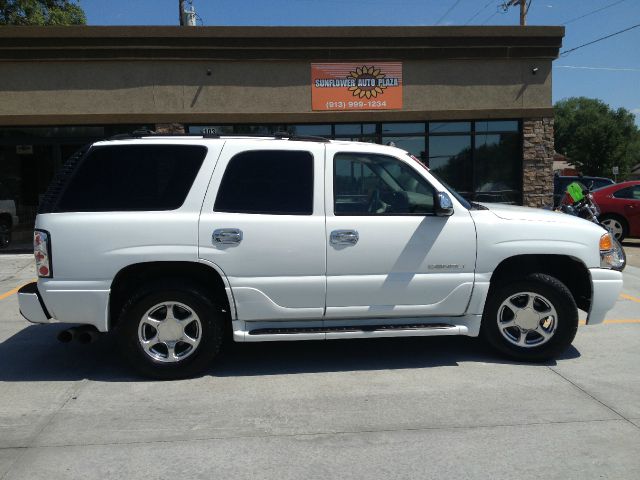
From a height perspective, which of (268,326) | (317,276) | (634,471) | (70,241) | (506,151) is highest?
(506,151)

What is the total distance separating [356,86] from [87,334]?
33.7 ft

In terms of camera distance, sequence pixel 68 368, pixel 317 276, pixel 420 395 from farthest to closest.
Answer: pixel 68 368 < pixel 317 276 < pixel 420 395

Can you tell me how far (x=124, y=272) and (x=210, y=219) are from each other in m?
0.83

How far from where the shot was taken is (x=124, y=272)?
462 cm

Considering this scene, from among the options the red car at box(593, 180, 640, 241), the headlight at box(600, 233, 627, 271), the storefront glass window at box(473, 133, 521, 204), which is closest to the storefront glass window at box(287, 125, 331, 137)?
the storefront glass window at box(473, 133, 521, 204)

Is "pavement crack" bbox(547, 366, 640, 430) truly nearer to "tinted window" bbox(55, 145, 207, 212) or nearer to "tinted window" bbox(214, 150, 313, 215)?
"tinted window" bbox(214, 150, 313, 215)

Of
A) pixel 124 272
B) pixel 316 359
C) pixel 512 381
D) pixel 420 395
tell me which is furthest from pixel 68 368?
pixel 512 381

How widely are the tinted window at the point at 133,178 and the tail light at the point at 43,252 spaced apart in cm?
25

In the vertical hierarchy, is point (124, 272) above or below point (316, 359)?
above

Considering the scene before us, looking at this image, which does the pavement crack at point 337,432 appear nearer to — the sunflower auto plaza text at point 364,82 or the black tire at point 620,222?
the black tire at point 620,222

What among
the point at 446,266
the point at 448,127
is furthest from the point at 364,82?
the point at 446,266

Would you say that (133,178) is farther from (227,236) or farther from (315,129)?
(315,129)

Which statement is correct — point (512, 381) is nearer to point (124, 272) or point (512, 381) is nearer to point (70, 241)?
point (124, 272)

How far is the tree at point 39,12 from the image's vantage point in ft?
71.4
